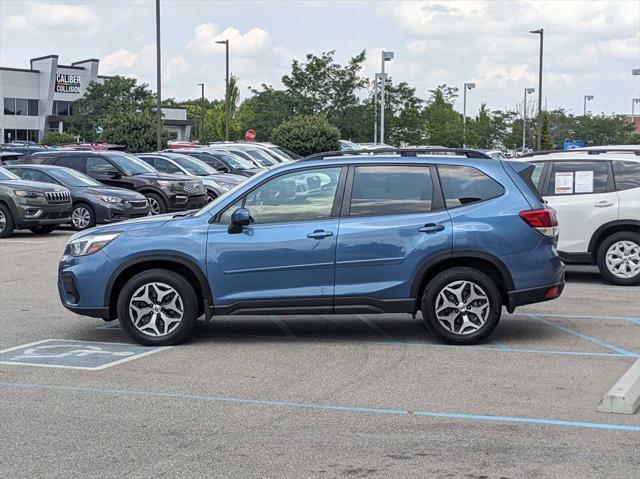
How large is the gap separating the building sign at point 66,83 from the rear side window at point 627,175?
273ft

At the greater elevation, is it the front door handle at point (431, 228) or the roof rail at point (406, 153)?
the roof rail at point (406, 153)

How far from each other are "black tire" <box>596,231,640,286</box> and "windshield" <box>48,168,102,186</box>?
1290 cm

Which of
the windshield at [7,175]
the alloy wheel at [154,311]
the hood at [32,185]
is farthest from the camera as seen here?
the windshield at [7,175]

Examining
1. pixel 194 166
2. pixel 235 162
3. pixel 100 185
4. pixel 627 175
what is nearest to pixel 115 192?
pixel 100 185

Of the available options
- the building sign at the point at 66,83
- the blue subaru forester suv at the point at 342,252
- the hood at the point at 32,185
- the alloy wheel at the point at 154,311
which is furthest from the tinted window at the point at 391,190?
the building sign at the point at 66,83

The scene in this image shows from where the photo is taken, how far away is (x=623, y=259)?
13.0m

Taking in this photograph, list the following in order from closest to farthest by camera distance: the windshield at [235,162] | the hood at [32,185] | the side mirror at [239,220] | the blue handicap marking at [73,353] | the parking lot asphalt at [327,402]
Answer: the parking lot asphalt at [327,402], the blue handicap marking at [73,353], the side mirror at [239,220], the hood at [32,185], the windshield at [235,162]

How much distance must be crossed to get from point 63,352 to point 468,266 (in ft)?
12.4

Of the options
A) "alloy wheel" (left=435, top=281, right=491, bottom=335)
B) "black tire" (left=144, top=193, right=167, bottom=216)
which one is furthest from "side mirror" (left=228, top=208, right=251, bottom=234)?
"black tire" (left=144, top=193, right=167, bottom=216)

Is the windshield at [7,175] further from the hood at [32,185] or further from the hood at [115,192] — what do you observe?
the hood at [115,192]

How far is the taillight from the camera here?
894cm

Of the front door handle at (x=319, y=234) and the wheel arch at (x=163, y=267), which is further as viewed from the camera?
the wheel arch at (x=163, y=267)

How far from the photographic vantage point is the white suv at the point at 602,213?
12898mm

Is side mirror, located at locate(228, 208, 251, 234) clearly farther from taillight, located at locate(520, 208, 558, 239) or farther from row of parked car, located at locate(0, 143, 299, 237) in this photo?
row of parked car, located at locate(0, 143, 299, 237)
